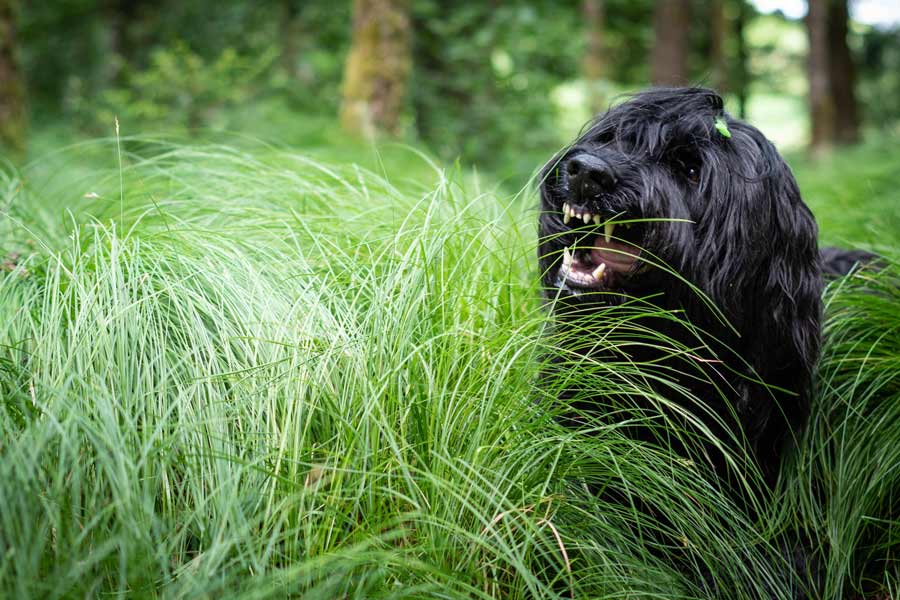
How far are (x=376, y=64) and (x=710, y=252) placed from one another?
18.2 feet

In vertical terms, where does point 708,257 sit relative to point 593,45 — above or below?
below

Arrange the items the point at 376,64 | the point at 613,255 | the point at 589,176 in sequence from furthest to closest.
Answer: the point at 376,64 → the point at 613,255 → the point at 589,176

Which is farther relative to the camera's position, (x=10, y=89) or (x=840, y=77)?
(x=840, y=77)

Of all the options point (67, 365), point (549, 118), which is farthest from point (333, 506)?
point (549, 118)

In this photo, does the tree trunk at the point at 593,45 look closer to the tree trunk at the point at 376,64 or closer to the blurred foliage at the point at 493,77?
→ the blurred foliage at the point at 493,77

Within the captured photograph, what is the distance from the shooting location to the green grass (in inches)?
55.7

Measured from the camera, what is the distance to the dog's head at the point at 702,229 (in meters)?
2.02

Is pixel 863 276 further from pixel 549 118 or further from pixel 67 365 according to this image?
pixel 549 118

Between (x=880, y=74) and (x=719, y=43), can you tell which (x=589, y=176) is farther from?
(x=880, y=74)

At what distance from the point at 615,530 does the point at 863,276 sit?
1449 millimetres

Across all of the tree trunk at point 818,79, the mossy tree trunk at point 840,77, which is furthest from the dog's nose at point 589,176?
the mossy tree trunk at point 840,77

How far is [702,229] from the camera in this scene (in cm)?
207

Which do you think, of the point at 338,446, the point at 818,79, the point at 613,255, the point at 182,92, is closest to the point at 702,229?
the point at 613,255

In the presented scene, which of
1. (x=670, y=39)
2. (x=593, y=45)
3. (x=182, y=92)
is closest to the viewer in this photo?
(x=182, y=92)
